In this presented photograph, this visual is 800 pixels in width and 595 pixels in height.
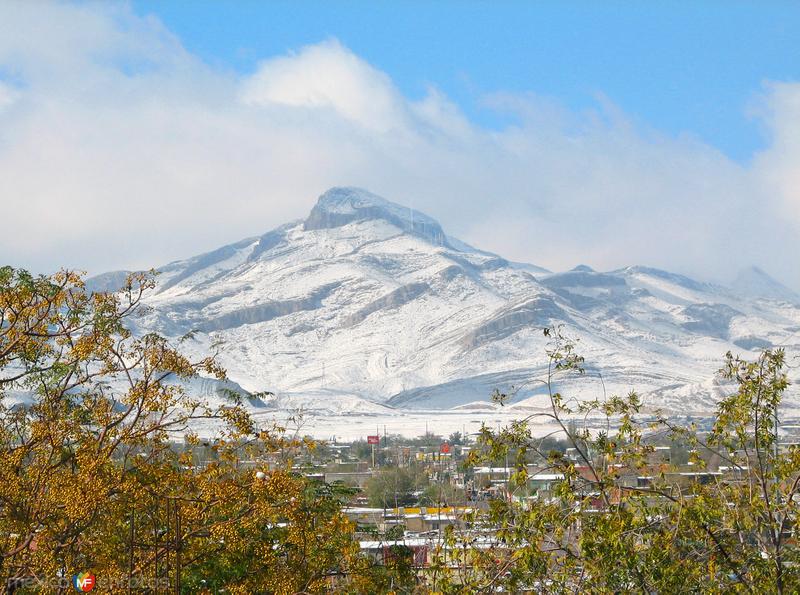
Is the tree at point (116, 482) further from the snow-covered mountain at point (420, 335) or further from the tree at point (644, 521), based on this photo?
the snow-covered mountain at point (420, 335)

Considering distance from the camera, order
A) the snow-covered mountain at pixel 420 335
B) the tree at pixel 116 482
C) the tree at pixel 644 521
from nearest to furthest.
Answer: the tree at pixel 644 521 → the tree at pixel 116 482 → the snow-covered mountain at pixel 420 335

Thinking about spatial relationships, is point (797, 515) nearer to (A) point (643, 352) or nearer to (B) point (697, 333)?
(A) point (643, 352)

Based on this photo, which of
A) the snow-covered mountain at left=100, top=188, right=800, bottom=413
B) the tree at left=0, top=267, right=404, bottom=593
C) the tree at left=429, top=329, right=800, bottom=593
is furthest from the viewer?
the snow-covered mountain at left=100, top=188, right=800, bottom=413

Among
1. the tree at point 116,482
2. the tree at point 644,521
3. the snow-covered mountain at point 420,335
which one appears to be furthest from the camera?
the snow-covered mountain at point 420,335

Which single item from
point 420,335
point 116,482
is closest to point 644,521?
point 116,482

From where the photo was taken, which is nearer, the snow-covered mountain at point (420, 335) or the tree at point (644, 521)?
the tree at point (644, 521)

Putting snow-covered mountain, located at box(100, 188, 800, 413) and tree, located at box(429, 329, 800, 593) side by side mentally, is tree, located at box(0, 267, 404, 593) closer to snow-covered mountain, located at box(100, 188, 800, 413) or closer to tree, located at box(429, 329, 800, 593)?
tree, located at box(429, 329, 800, 593)

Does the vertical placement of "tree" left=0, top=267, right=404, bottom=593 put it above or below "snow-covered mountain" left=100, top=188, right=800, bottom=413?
below

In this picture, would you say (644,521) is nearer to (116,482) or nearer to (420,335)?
(116,482)

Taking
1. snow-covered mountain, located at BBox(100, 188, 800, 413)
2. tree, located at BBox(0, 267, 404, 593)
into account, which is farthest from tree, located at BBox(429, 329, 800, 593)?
snow-covered mountain, located at BBox(100, 188, 800, 413)

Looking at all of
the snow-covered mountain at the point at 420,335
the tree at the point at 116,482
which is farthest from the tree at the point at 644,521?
the snow-covered mountain at the point at 420,335

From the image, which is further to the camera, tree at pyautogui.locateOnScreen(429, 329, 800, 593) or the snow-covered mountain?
the snow-covered mountain

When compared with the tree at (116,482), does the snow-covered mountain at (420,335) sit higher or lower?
higher
